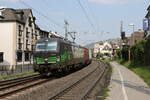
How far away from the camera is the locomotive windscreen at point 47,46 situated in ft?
80.1

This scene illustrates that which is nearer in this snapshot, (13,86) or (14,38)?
(13,86)

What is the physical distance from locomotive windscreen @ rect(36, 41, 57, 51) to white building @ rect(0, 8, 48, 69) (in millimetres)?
22594

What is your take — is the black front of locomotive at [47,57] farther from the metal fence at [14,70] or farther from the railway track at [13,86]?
the metal fence at [14,70]

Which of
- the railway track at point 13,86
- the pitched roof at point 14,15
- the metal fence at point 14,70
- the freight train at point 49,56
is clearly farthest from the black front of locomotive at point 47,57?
the pitched roof at point 14,15

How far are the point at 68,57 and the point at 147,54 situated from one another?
38.2 feet

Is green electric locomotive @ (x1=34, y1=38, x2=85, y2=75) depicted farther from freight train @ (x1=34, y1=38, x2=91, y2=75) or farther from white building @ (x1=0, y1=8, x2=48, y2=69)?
white building @ (x1=0, y1=8, x2=48, y2=69)

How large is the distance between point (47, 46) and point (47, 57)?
1.05 meters

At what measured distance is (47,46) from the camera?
80.8ft

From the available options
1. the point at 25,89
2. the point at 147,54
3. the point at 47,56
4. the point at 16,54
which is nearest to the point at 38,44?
the point at 47,56

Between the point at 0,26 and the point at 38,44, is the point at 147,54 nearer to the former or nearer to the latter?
the point at 38,44

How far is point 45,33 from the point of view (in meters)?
65.2

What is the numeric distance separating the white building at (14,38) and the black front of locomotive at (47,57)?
22936 millimetres

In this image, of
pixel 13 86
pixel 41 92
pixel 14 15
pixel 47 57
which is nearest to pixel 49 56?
pixel 47 57

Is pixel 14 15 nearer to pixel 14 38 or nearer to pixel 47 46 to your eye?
pixel 14 38
